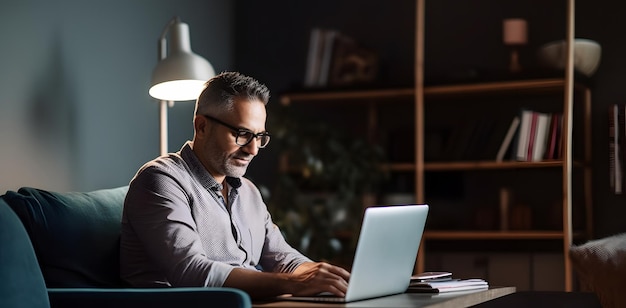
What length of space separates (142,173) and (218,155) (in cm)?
25

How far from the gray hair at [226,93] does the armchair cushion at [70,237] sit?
17.1 inches

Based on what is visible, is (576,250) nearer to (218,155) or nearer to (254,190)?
(254,190)

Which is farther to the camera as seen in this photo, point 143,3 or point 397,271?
point 143,3

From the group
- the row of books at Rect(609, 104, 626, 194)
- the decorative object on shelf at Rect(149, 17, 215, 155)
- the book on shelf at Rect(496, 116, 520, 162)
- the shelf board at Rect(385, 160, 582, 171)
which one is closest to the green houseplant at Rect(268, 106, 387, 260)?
the shelf board at Rect(385, 160, 582, 171)

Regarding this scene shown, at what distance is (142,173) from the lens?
2.40m

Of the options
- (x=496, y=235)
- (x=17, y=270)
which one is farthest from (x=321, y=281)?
(x=496, y=235)

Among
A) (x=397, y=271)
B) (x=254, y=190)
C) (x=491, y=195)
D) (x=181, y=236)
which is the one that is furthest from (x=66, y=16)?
(x=491, y=195)

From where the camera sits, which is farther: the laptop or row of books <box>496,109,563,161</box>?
row of books <box>496,109,563,161</box>

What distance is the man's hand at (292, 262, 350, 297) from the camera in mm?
1991

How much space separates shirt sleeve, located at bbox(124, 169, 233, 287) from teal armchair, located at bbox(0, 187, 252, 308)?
0.12 metres

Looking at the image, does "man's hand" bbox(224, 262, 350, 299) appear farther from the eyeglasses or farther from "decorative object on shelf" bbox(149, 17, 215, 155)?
"decorative object on shelf" bbox(149, 17, 215, 155)

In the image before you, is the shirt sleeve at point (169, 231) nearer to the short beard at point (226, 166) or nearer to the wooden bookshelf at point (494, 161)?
the short beard at point (226, 166)

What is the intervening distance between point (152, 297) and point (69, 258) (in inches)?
22.0

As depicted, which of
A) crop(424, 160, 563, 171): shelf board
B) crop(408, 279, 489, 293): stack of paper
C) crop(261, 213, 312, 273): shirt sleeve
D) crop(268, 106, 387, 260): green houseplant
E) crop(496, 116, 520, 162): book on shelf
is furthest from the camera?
crop(268, 106, 387, 260): green houseplant
